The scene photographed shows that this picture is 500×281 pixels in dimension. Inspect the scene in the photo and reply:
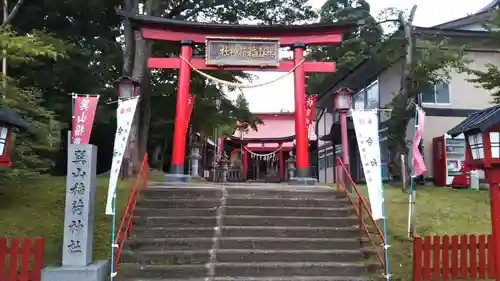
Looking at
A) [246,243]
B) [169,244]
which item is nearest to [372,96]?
[246,243]

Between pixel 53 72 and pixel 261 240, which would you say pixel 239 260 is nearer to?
pixel 261 240

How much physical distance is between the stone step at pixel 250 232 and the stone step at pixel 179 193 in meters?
1.40

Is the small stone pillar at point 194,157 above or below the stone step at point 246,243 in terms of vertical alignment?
above

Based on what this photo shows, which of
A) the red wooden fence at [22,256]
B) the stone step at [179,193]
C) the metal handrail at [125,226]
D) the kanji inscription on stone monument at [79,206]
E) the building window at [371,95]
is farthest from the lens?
the building window at [371,95]

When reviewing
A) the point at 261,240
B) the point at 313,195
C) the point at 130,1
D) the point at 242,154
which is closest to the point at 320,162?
the point at 242,154

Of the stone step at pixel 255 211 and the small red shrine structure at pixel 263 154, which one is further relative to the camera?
the small red shrine structure at pixel 263 154

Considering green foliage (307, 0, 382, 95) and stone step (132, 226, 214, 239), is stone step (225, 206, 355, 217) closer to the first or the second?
stone step (132, 226, 214, 239)

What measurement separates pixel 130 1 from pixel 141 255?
1216 centimetres

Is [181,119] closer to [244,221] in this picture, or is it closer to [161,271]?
[244,221]

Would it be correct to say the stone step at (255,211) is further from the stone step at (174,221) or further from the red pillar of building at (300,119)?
the red pillar of building at (300,119)

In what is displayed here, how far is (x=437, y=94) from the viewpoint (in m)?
18.7

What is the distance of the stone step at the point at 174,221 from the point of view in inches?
373

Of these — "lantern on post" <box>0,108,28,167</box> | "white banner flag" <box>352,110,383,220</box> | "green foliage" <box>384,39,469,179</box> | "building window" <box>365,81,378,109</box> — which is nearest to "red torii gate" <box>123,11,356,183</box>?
"green foliage" <box>384,39,469,179</box>

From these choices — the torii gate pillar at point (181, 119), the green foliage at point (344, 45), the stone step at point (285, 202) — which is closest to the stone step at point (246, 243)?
the stone step at point (285, 202)
